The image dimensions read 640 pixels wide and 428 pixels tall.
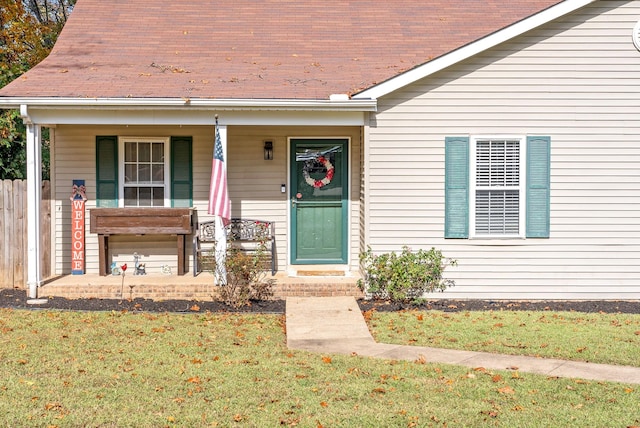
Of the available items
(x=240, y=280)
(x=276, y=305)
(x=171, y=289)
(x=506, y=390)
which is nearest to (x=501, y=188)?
(x=276, y=305)

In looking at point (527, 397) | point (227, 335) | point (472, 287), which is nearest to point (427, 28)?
point (472, 287)

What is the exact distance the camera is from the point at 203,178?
11.4 m

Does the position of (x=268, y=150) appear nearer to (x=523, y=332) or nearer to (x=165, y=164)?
(x=165, y=164)

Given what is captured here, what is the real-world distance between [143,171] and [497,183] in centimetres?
561

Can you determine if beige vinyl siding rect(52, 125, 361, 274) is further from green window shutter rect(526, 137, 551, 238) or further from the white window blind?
green window shutter rect(526, 137, 551, 238)

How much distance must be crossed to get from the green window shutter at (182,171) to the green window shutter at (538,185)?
5307mm

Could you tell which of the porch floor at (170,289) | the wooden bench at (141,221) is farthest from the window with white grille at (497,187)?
the wooden bench at (141,221)

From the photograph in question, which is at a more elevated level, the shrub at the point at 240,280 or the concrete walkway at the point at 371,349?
the shrub at the point at 240,280

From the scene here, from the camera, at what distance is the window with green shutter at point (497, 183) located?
991 cm

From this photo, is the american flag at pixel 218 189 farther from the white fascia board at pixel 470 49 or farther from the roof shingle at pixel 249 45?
the white fascia board at pixel 470 49

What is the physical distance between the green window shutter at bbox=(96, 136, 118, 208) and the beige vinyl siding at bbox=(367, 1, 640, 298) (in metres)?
4.23

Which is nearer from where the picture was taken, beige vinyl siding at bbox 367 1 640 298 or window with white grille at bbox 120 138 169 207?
beige vinyl siding at bbox 367 1 640 298

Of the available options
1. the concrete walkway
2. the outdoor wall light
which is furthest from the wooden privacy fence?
the concrete walkway

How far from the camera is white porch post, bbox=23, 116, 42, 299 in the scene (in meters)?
9.83
